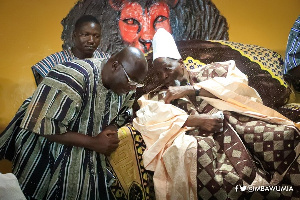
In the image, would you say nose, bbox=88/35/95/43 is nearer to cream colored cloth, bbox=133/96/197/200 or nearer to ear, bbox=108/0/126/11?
ear, bbox=108/0/126/11

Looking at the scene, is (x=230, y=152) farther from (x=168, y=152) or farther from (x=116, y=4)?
(x=116, y=4)

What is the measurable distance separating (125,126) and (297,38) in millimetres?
1849

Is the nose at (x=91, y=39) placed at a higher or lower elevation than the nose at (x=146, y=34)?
higher

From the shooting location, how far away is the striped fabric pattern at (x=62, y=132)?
177cm

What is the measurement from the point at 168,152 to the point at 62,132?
0.72 m

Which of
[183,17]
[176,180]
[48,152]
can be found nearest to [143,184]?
[176,180]

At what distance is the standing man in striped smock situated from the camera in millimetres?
1795

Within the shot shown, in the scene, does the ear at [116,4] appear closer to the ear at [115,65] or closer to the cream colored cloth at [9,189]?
the ear at [115,65]

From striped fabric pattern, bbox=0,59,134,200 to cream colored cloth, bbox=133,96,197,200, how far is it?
35cm

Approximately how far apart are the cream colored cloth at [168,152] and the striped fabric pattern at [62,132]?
0.35 meters

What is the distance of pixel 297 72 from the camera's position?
2.77 m

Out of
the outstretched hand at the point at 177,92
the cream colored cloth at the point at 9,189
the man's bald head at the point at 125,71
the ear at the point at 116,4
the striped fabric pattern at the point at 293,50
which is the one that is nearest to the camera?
the cream colored cloth at the point at 9,189

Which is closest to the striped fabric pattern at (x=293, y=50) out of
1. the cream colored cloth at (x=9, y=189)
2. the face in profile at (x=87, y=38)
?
the face in profile at (x=87, y=38)

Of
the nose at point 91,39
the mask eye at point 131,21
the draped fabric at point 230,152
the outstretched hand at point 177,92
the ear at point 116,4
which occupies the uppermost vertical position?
the ear at point 116,4
